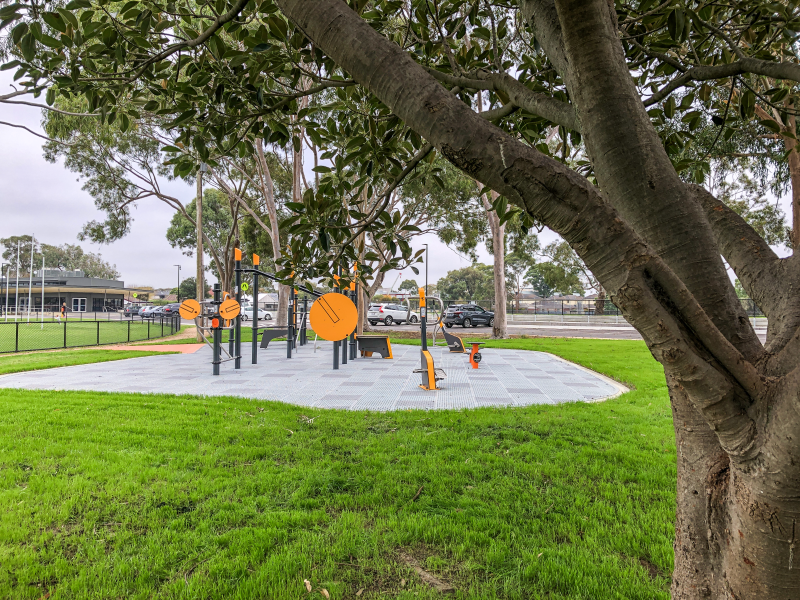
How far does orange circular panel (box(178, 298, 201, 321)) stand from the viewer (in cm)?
1084

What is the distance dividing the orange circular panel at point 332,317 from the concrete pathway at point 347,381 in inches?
39.0

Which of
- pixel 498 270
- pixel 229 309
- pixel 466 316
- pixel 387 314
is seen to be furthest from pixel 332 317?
pixel 387 314

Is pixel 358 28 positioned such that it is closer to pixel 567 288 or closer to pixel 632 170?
pixel 632 170

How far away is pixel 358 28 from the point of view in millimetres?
1271

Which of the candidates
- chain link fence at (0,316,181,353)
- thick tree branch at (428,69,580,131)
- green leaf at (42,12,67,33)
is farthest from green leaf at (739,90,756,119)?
chain link fence at (0,316,181,353)

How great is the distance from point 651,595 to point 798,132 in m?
2.95

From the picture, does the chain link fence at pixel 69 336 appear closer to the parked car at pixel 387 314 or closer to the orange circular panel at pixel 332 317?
the orange circular panel at pixel 332 317

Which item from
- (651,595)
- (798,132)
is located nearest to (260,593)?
(651,595)

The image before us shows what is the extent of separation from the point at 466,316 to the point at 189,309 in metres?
21.8

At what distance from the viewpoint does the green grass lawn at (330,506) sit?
216cm

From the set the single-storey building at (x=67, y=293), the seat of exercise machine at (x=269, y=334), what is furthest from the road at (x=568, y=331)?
the single-storey building at (x=67, y=293)

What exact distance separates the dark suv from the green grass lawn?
2501cm

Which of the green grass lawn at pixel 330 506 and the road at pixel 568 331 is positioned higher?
the road at pixel 568 331

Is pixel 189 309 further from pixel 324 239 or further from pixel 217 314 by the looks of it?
pixel 324 239
